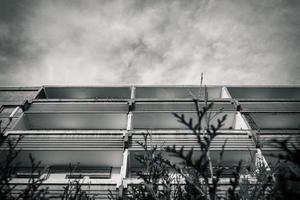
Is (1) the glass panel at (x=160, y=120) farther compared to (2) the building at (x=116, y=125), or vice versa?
(1) the glass panel at (x=160, y=120)

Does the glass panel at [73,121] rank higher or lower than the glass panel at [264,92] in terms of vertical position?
lower

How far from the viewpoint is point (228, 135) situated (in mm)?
10641

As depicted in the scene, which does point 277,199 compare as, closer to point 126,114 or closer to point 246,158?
point 246,158

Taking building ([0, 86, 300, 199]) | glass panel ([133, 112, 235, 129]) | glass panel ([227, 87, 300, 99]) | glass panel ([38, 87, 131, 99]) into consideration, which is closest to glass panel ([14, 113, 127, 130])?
building ([0, 86, 300, 199])

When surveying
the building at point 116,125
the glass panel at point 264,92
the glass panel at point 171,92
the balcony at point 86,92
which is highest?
the balcony at point 86,92

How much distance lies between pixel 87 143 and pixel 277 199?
7784mm

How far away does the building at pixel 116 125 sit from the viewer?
33.0ft

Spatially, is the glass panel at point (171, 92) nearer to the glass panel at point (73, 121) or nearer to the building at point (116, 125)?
the building at point (116, 125)

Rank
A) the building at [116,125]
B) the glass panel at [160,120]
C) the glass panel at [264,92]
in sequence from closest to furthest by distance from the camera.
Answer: the building at [116,125] < the glass panel at [160,120] < the glass panel at [264,92]

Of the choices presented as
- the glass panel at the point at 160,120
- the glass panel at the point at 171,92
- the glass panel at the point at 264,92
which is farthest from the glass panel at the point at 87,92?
the glass panel at the point at 264,92

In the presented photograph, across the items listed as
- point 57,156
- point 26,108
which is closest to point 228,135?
point 57,156

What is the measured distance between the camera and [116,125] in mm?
13664

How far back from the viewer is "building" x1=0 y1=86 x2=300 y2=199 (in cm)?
1006

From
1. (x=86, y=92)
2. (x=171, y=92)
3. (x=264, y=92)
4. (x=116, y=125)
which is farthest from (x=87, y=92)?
(x=264, y=92)
